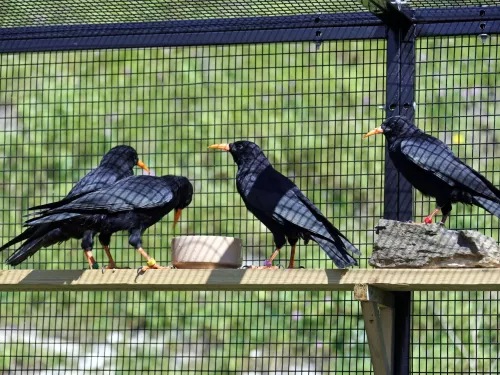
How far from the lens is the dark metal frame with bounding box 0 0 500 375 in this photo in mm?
3949

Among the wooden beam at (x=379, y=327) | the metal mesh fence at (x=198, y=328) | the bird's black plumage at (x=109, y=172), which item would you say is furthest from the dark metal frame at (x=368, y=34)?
the metal mesh fence at (x=198, y=328)

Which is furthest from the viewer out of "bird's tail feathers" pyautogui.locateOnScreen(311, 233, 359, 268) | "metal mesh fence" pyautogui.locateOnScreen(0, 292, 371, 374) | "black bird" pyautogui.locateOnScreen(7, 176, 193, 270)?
"metal mesh fence" pyautogui.locateOnScreen(0, 292, 371, 374)

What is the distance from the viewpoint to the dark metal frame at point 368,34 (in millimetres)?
3949

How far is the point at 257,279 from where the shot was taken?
11.9ft

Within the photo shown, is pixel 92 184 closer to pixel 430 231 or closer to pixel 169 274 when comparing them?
pixel 169 274

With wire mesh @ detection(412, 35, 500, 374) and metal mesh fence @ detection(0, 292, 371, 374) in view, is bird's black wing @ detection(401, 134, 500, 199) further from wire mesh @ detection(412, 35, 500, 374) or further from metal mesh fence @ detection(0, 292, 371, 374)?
metal mesh fence @ detection(0, 292, 371, 374)

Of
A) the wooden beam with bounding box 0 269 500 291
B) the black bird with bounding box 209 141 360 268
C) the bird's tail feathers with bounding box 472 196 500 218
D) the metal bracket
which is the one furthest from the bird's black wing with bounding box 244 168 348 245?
the metal bracket

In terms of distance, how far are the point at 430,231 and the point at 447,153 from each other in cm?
42

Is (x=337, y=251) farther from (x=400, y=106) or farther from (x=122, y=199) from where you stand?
(x=122, y=199)

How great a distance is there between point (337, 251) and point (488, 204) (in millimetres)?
612

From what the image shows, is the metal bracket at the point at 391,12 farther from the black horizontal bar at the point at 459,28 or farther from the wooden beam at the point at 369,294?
the wooden beam at the point at 369,294

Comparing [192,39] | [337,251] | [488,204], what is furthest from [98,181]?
[488,204]

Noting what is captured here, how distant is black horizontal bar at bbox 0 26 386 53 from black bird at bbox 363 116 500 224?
1.45 feet

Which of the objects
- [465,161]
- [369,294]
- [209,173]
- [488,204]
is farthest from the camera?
[209,173]
